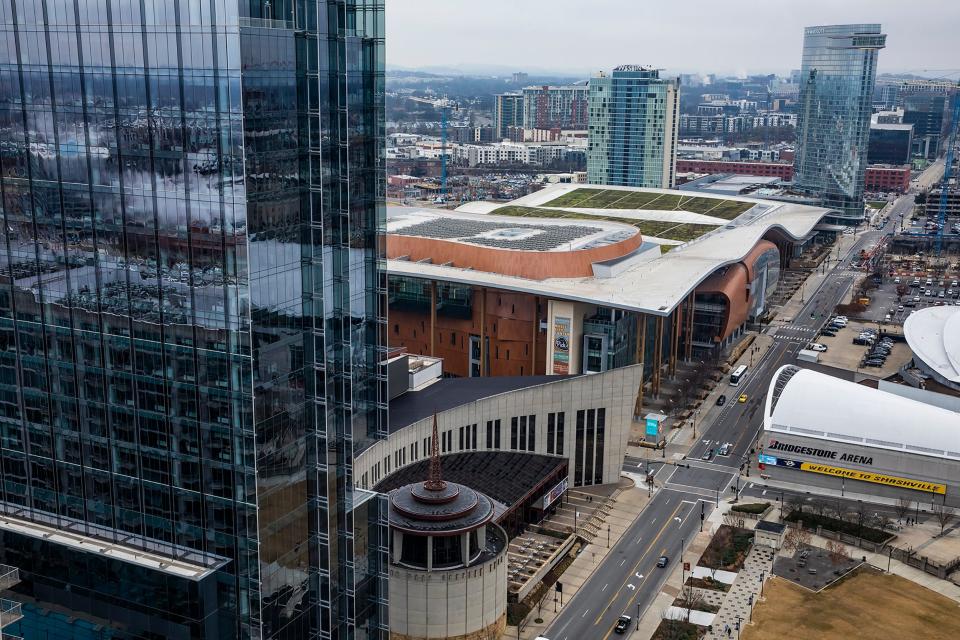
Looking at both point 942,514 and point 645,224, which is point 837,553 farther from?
point 645,224

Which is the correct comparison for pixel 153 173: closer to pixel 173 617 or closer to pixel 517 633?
pixel 173 617

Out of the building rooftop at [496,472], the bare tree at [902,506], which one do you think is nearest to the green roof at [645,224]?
the bare tree at [902,506]

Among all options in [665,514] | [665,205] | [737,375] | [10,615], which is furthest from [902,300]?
[10,615]

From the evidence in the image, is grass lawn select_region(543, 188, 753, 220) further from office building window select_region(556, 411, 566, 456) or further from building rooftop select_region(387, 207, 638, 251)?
office building window select_region(556, 411, 566, 456)

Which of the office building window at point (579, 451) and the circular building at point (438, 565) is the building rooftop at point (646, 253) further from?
the circular building at point (438, 565)

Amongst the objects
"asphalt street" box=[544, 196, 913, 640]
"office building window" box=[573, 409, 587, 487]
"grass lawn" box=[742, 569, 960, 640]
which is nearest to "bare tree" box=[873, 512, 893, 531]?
"grass lawn" box=[742, 569, 960, 640]

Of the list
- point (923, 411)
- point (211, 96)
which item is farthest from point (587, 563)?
A: point (211, 96)
